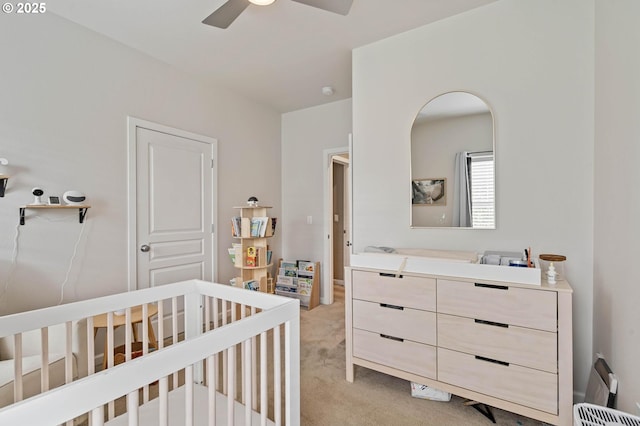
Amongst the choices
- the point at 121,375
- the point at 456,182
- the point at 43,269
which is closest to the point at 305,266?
the point at 456,182

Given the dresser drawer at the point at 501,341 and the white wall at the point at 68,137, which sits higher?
the white wall at the point at 68,137

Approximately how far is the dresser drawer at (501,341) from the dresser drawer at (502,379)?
4cm

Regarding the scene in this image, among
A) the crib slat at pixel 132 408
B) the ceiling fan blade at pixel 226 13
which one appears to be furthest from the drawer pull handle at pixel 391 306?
the ceiling fan blade at pixel 226 13

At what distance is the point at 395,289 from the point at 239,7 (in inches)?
74.3

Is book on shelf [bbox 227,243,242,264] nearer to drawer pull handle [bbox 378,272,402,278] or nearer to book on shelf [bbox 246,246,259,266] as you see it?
book on shelf [bbox 246,246,259,266]

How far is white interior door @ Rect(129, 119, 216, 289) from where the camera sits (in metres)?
2.56

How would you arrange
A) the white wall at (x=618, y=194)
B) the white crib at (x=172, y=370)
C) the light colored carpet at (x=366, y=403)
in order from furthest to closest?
the light colored carpet at (x=366, y=403), the white wall at (x=618, y=194), the white crib at (x=172, y=370)

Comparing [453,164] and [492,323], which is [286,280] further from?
[492,323]

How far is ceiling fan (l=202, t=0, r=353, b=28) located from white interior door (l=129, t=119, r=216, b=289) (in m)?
1.30

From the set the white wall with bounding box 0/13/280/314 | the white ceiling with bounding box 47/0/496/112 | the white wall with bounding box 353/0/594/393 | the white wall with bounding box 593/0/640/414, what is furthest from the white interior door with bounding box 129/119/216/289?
the white wall with bounding box 593/0/640/414

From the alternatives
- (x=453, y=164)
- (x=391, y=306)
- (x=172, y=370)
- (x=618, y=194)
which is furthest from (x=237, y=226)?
(x=618, y=194)

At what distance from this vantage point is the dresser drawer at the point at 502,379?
1.45 meters

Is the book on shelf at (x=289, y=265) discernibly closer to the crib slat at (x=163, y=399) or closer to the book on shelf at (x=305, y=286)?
the book on shelf at (x=305, y=286)

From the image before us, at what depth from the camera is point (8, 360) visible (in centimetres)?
160
